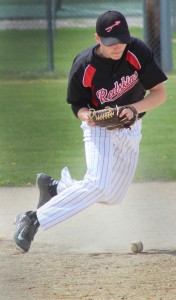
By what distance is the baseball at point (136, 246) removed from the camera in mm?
4656

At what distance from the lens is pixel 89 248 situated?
4875mm

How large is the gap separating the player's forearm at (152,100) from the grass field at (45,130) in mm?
2331

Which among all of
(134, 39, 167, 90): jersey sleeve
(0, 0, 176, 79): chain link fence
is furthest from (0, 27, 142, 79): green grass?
(134, 39, 167, 90): jersey sleeve

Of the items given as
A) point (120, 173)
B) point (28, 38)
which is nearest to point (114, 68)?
point (120, 173)

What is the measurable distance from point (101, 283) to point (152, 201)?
2.06 metres

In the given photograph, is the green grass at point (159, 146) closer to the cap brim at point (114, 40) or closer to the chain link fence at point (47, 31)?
the cap brim at point (114, 40)

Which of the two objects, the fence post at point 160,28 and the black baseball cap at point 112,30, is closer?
the black baseball cap at point 112,30

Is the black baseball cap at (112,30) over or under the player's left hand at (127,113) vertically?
over

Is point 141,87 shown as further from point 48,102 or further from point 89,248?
point 48,102

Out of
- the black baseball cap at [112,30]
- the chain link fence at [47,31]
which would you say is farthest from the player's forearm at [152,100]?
the chain link fence at [47,31]

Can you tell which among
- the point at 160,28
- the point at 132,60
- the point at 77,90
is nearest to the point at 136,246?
the point at 77,90

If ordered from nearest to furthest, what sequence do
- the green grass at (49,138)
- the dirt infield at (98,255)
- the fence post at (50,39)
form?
the dirt infield at (98,255) < the green grass at (49,138) < the fence post at (50,39)

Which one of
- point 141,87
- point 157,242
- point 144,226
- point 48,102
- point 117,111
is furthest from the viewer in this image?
point 48,102

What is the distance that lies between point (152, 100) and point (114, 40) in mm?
464
